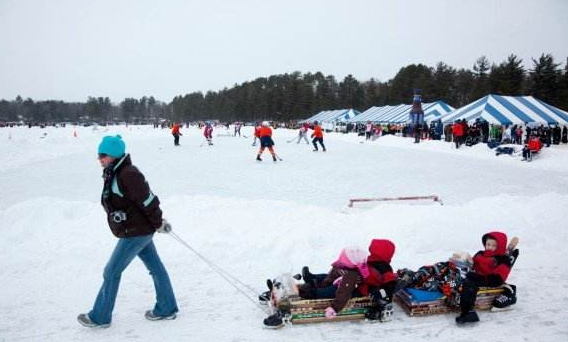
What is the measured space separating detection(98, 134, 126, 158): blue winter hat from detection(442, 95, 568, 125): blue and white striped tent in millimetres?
22482

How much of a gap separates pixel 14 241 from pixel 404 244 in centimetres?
548

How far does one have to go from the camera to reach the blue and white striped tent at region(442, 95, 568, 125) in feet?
Answer: 70.7

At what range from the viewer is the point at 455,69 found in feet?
230

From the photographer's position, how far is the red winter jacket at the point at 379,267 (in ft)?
11.3

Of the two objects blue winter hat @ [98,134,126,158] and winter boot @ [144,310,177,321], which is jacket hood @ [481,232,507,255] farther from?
blue winter hat @ [98,134,126,158]

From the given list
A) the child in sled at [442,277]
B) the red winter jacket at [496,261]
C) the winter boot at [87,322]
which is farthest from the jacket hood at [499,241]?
the winter boot at [87,322]

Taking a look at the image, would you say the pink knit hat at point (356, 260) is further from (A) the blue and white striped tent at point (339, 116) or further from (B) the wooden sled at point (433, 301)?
(A) the blue and white striped tent at point (339, 116)

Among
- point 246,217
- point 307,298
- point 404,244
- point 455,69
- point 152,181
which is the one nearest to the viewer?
point 307,298

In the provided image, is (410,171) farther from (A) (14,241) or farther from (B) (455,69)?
(B) (455,69)


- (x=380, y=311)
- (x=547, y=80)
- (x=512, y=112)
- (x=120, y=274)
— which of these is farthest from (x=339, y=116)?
(x=120, y=274)

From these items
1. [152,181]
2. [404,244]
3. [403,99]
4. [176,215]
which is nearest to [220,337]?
[404,244]

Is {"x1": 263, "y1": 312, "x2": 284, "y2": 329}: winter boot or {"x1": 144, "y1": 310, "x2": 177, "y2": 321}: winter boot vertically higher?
{"x1": 263, "y1": 312, "x2": 284, "y2": 329}: winter boot

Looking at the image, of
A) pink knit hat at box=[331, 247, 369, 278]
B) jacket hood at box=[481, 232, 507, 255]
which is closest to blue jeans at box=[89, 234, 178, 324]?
pink knit hat at box=[331, 247, 369, 278]

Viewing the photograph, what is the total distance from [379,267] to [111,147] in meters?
2.53
